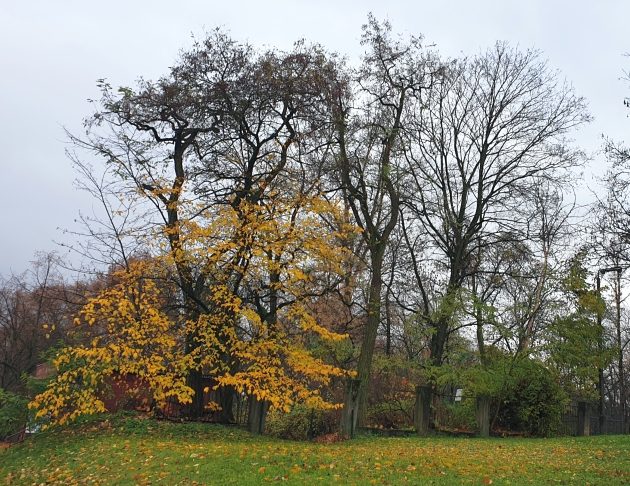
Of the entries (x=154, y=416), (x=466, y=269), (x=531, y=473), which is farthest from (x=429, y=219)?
(x=531, y=473)

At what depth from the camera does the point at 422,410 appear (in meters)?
17.5

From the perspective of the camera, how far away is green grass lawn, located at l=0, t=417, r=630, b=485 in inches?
316

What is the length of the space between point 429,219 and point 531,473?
14.6 meters

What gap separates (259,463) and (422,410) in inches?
382

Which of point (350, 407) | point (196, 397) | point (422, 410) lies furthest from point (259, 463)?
point (422, 410)

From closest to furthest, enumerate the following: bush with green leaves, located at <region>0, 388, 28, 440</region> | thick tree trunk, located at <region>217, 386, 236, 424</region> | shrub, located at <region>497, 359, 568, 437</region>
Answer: bush with green leaves, located at <region>0, 388, 28, 440</region>, thick tree trunk, located at <region>217, 386, 236, 424</region>, shrub, located at <region>497, 359, 568, 437</region>

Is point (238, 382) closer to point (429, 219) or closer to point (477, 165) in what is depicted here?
point (429, 219)

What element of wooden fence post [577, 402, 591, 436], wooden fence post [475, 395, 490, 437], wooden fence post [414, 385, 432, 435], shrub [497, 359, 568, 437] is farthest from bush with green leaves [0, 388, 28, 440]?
wooden fence post [577, 402, 591, 436]

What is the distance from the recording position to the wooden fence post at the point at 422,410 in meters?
17.3

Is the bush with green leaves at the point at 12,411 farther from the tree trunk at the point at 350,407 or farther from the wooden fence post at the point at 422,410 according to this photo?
the wooden fence post at the point at 422,410

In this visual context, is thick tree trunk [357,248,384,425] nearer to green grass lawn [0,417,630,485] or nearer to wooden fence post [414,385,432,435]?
wooden fence post [414,385,432,435]

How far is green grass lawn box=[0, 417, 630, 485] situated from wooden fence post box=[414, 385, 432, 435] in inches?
154

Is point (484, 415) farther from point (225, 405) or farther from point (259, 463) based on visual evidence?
point (259, 463)

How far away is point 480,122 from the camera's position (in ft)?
72.7
